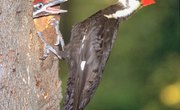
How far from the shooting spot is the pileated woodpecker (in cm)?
400

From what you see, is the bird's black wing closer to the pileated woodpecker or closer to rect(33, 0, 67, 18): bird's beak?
the pileated woodpecker

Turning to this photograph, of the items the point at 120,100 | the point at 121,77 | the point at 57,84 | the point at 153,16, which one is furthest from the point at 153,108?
the point at 57,84

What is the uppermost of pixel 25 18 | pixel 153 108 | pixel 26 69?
pixel 25 18

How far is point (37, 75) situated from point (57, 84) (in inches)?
8.1

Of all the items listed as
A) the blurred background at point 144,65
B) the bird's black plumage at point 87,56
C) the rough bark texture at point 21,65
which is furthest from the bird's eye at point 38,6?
the blurred background at point 144,65

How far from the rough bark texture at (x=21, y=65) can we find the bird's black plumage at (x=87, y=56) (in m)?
0.16

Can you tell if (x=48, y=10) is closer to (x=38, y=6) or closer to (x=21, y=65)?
(x=38, y=6)

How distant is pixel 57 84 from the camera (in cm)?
409

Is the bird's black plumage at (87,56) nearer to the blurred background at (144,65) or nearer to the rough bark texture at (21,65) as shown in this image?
the rough bark texture at (21,65)

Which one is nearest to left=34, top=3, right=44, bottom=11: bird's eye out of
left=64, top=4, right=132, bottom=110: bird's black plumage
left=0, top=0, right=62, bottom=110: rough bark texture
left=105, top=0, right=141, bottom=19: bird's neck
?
left=0, top=0, right=62, bottom=110: rough bark texture

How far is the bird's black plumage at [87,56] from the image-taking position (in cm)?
399

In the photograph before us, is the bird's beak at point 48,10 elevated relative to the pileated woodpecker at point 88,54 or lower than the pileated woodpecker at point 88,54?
elevated

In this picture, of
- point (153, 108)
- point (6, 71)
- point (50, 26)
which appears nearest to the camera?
point (6, 71)

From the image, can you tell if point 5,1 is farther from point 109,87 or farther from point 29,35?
point 109,87
